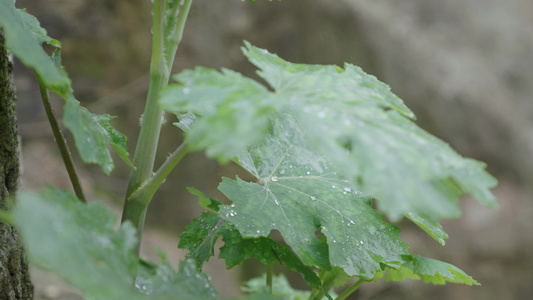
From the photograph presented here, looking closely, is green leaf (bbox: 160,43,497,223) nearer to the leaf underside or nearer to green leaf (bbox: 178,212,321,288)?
the leaf underside

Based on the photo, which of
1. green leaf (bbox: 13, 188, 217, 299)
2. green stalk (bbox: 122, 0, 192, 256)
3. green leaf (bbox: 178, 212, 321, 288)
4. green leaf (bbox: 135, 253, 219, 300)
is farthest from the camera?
green leaf (bbox: 178, 212, 321, 288)

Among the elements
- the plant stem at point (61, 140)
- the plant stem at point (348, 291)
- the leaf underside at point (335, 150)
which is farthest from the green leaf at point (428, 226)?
the plant stem at point (61, 140)

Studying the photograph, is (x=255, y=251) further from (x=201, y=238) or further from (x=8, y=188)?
(x=8, y=188)

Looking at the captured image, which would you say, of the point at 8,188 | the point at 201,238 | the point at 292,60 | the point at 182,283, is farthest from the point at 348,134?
the point at 292,60

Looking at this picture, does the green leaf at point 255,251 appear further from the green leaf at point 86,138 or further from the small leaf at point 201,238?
the green leaf at point 86,138

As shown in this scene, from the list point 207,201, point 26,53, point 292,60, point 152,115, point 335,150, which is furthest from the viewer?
point 292,60

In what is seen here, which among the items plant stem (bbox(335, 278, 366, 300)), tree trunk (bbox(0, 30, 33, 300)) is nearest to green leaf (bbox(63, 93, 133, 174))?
tree trunk (bbox(0, 30, 33, 300))
